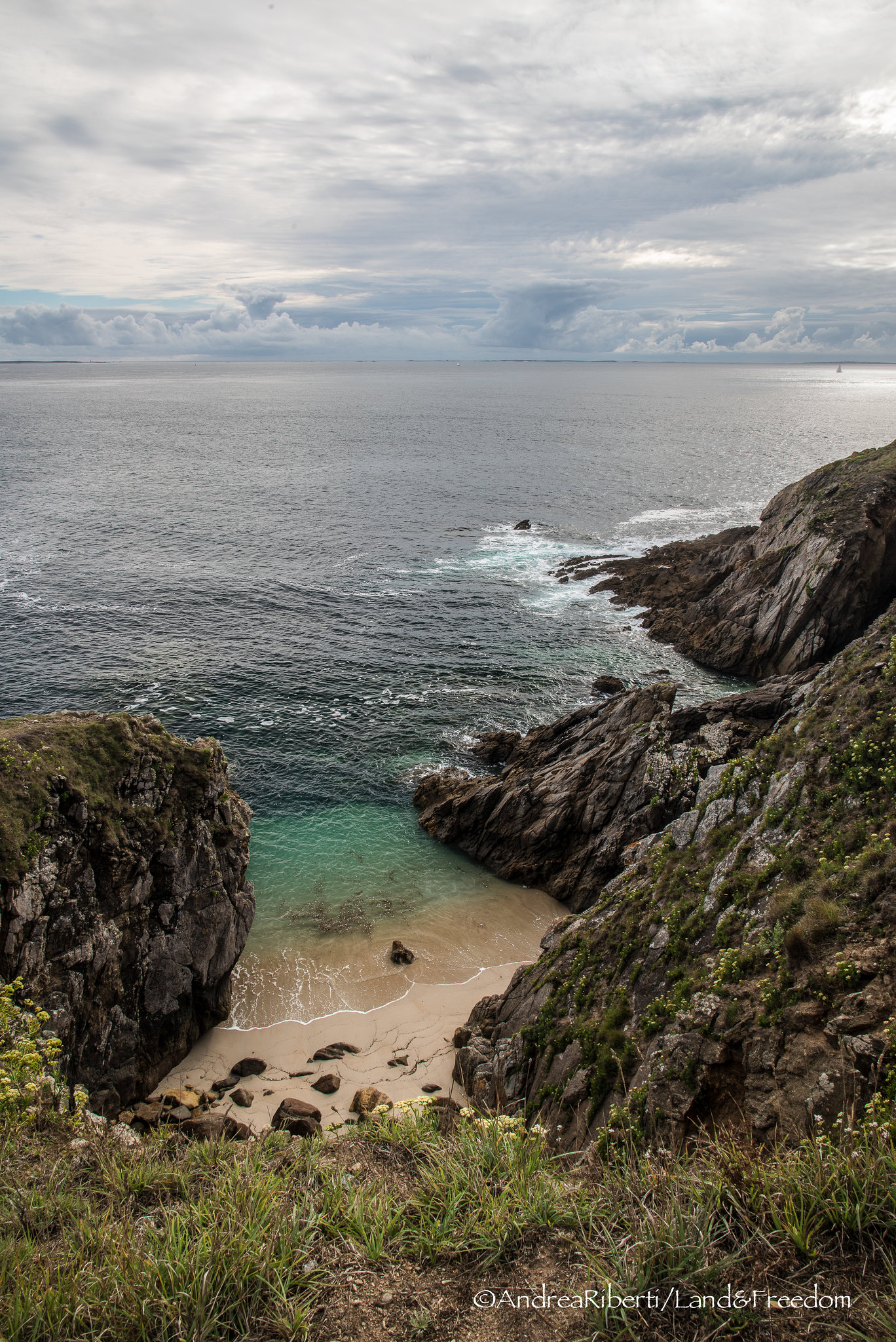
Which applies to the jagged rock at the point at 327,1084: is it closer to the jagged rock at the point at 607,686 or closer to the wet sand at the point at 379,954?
the wet sand at the point at 379,954

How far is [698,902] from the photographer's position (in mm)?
18406

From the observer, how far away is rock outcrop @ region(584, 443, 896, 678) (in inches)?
1641

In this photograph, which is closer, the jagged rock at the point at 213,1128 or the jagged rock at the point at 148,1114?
the jagged rock at the point at 213,1128

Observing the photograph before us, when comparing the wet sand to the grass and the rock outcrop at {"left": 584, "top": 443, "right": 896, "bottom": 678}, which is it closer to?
the grass

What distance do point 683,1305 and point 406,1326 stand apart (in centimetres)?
289

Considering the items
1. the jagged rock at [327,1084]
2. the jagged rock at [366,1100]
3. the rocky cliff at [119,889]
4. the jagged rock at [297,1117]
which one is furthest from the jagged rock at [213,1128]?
the jagged rock at [366,1100]

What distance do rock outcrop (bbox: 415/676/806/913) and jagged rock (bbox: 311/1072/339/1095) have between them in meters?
12.4

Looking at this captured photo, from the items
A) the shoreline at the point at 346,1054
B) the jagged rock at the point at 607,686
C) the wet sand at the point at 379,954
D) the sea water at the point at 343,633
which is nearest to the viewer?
the shoreline at the point at 346,1054

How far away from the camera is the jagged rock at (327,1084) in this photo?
21641 millimetres

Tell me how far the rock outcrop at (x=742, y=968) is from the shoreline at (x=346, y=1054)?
136 centimetres

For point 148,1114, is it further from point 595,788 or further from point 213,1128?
point 595,788

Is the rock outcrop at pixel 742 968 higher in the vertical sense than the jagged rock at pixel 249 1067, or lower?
higher

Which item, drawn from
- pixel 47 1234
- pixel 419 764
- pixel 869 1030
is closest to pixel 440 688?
pixel 419 764

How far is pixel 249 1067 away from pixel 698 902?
617 inches
